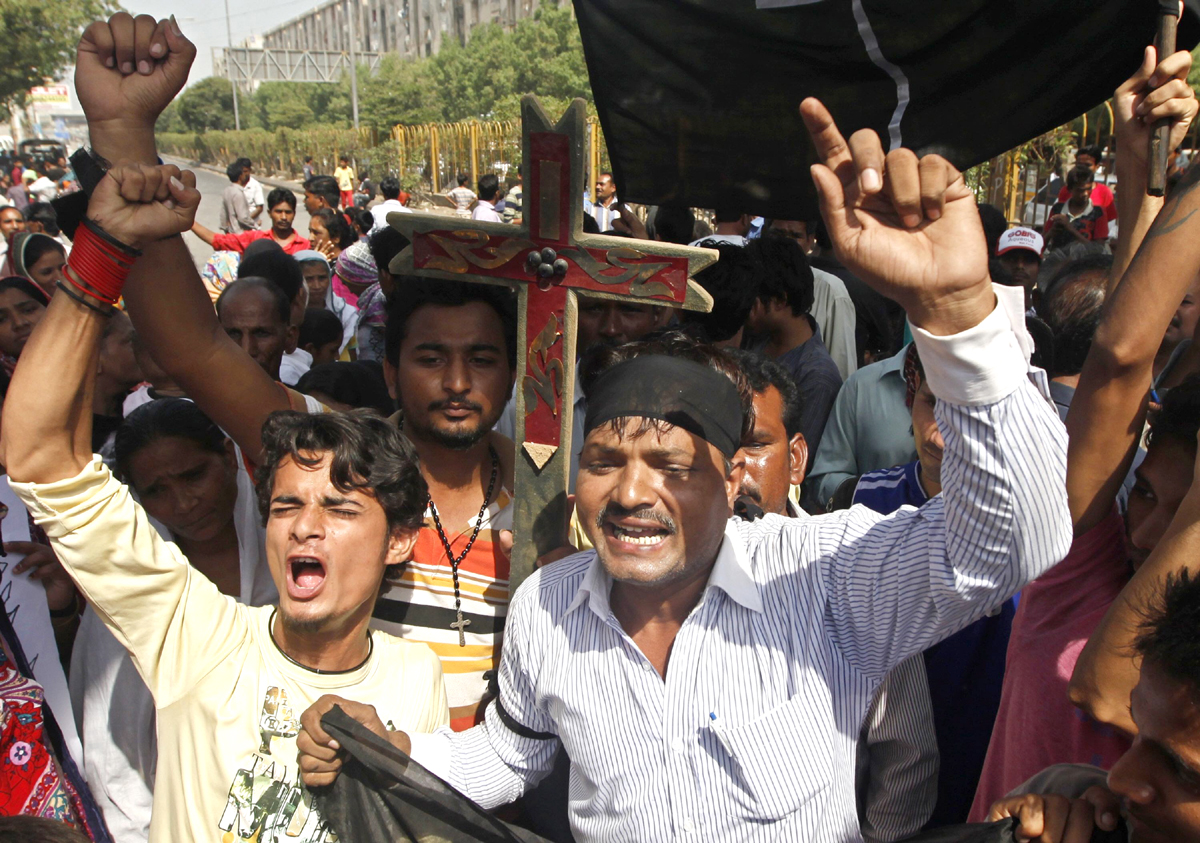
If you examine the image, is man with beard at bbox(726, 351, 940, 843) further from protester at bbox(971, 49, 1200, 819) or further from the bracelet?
the bracelet

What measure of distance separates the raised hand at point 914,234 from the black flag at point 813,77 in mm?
1161

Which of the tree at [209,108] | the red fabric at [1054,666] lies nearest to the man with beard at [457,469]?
the red fabric at [1054,666]

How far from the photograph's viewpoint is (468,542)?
88.7 inches

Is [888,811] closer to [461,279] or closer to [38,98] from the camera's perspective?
[461,279]

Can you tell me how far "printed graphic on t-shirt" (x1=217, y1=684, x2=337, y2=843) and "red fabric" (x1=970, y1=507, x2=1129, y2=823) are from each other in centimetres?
128

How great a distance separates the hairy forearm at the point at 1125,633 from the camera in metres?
1.36

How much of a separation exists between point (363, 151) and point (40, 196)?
23.5 meters

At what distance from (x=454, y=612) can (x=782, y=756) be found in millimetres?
911

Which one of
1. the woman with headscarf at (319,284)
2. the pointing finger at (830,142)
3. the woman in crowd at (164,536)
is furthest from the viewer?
the woman with headscarf at (319,284)

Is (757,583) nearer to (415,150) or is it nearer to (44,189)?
(44,189)

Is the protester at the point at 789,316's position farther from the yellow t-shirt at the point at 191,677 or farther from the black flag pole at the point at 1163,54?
the yellow t-shirt at the point at 191,677

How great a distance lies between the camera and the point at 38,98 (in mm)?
63594

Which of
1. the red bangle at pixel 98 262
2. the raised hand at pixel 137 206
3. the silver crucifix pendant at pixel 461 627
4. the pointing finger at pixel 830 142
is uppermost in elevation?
the pointing finger at pixel 830 142

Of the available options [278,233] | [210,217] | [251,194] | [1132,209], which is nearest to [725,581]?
[1132,209]
